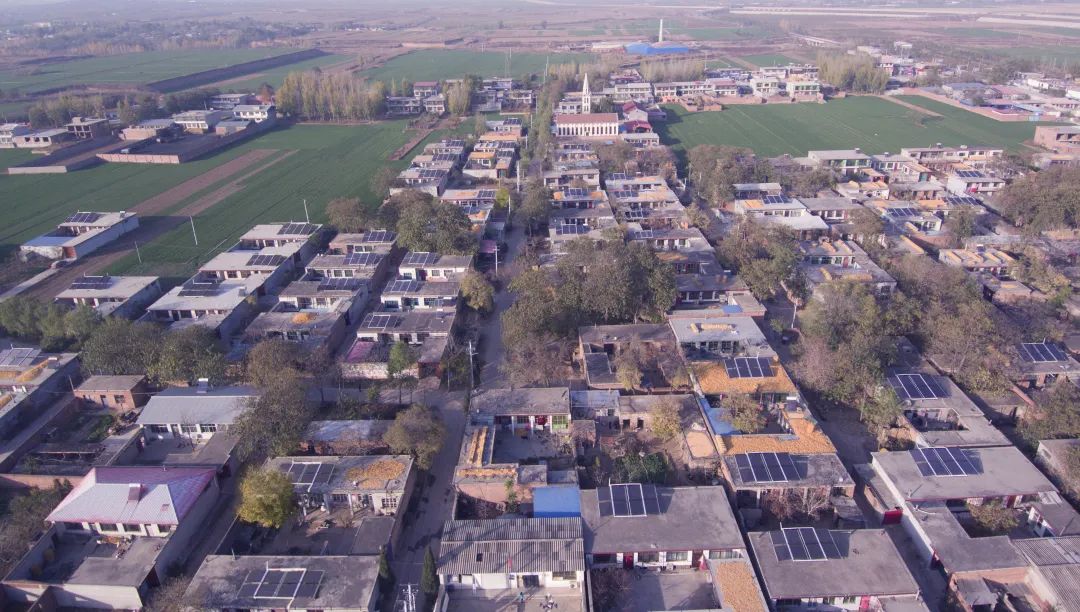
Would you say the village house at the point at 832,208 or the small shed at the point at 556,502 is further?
the village house at the point at 832,208

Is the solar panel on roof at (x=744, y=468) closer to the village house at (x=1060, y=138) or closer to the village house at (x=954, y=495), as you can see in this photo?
the village house at (x=954, y=495)

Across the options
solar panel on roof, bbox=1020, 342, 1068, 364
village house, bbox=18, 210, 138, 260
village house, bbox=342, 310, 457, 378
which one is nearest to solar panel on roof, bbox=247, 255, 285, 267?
village house, bbox=342, 310, 457, 378

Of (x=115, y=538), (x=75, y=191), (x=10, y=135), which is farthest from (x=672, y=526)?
(x=10, y=135)

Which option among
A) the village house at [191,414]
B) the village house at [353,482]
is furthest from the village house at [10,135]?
the village house at [353,482]

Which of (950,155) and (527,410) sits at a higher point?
(950,155)

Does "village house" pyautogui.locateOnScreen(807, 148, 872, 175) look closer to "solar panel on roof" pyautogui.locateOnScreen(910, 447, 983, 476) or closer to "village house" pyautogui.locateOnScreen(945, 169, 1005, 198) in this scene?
"village house" pyautogui.locateOnScreen(945, 169, 1005, 198)

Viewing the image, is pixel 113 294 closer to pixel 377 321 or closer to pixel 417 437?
pixel 377 321
